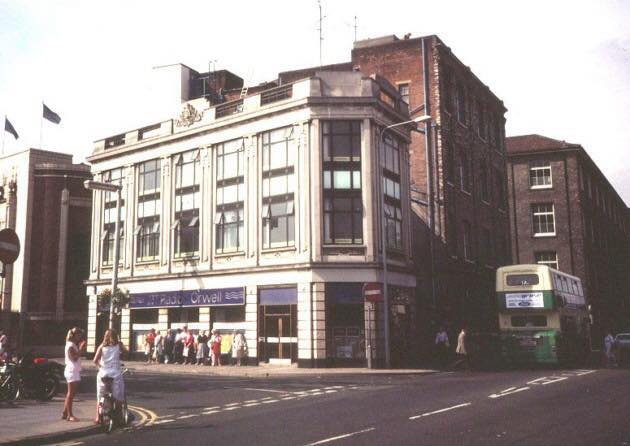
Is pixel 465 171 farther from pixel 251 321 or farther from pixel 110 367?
pixel 110 367

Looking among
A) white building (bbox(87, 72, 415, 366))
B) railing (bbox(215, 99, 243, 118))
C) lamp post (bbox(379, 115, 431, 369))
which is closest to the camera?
lamp post (bbox(379, 115, 431, 369))

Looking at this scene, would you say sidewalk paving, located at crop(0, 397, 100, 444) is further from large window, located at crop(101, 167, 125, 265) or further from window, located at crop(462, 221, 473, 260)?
window, located at crop(462, 221, 473, 260)

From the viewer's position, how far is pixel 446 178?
37.7 m

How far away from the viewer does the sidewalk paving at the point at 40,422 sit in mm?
10203

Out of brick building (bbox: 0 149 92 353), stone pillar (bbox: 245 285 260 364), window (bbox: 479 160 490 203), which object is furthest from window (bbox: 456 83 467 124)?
brick building (bbox: 0 149 92 353)

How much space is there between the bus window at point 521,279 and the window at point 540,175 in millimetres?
31433

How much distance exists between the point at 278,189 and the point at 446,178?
12.2 m

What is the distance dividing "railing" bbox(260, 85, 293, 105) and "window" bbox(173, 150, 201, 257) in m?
5.31

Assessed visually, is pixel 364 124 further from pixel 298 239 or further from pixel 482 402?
pixel 482 402

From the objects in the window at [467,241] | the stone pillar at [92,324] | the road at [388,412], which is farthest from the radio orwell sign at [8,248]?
the window at [467,241]

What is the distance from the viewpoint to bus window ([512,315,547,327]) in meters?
26.0

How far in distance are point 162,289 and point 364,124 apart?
14615mm

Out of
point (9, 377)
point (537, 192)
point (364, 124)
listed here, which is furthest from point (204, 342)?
point (537, 192)

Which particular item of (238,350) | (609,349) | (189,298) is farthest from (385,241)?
(609,349)
